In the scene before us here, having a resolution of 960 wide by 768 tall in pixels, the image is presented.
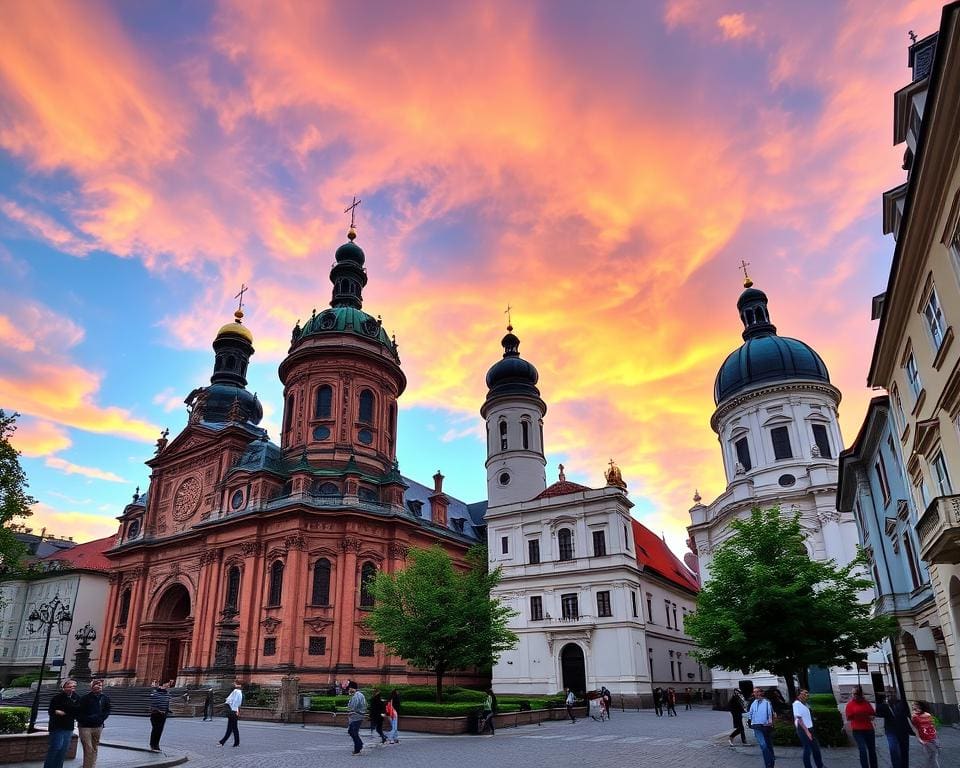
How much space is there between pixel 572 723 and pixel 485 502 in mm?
38821

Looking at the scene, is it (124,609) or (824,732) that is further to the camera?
(124,609)

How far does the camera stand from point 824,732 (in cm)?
1955

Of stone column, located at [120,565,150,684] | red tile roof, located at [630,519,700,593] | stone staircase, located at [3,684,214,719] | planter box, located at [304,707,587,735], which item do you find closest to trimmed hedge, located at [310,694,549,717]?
planter box, located at [304,707,587,735]

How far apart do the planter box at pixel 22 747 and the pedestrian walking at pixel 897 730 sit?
18.3 meters

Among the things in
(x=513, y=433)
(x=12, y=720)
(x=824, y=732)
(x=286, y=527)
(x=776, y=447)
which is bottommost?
(x=824, y=732)

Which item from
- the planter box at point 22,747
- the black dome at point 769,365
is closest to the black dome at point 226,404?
the black dome at point 769,365

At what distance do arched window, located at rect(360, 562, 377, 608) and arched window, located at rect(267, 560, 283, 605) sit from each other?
17.6ft

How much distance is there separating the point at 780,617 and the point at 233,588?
37997 millimetres

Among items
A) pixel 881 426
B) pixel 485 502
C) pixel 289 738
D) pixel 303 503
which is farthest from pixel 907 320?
pixel 485 502

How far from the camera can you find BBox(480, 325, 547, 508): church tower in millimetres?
55344

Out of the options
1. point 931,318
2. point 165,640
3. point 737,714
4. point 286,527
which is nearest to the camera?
point 931,318

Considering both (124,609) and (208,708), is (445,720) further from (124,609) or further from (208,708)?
(124,609)

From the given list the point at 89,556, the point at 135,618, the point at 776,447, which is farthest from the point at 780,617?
the point at 89,556

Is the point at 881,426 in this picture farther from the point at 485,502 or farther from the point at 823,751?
the point at 485,502
